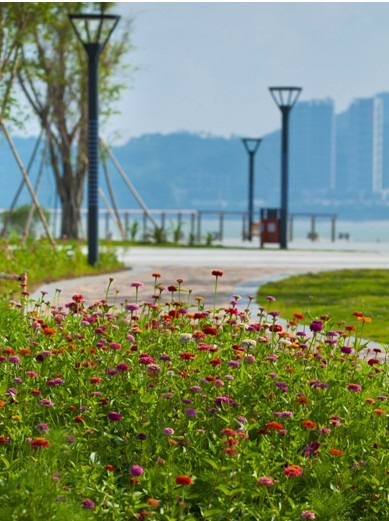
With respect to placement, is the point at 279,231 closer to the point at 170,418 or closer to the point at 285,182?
the point at 285,182

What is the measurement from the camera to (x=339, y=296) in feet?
44.0

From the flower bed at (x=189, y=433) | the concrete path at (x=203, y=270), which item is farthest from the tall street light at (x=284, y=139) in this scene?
the flower bed at (x=189, y=433)

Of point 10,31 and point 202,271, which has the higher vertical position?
point 10,31

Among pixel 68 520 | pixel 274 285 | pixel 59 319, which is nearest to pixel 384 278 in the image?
pixel 274 285

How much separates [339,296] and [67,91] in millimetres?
17952

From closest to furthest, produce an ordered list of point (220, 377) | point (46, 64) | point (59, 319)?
1. point (220, 377)
2. point (59, 319)
3. point (46, 64)

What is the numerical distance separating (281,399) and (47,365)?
4.04 ft

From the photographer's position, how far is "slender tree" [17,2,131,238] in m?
28.4

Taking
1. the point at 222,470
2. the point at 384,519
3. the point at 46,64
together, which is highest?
the point at 46,64

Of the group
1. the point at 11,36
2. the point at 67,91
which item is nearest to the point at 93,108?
the point at 11,36

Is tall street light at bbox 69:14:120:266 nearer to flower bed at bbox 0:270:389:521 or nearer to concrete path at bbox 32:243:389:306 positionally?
concrete path at bbox 32:243:389:306

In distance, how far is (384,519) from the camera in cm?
451

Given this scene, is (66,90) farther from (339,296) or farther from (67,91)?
(339,296)

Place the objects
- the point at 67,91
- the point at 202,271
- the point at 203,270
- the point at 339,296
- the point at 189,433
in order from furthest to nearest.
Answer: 1. the point at 67,91
2. the point at 203,270
3. the point at 202,271
4. the point at 339,296
5. the point at 189,433
